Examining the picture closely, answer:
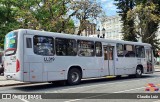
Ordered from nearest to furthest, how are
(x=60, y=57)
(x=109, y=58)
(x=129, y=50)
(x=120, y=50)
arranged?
1. (x=60, y=57)
2. (x=109, y=58)
3. (x=120, y=50)
4. (x=129, y=50)

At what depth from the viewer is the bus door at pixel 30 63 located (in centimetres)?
1448

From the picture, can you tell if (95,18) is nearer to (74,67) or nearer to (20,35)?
(74,67)

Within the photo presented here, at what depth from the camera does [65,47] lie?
1650 cm

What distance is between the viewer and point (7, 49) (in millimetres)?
15695

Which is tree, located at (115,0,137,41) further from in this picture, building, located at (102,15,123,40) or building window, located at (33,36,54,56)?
building, located at (102,15,123,40)

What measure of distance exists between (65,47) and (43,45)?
64.7 inches

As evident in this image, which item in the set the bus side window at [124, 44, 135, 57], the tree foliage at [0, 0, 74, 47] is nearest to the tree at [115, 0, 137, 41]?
the tree foliage at [0, 0, 74, 47]

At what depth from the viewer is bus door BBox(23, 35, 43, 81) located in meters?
14.5

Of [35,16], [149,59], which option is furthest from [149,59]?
[35,16]

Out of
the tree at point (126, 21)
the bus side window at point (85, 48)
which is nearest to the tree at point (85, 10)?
the bus side window at point (85, 48)

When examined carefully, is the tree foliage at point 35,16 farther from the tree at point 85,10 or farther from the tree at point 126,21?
the tree at point 126,21

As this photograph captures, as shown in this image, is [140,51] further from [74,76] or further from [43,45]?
[43,45]

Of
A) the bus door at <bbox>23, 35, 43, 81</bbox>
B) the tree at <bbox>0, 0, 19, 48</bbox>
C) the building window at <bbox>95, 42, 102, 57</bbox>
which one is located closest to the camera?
the bus door at <bbox>23, 35, 43, 81</bbox>

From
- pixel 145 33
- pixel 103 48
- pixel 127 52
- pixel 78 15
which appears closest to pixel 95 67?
pixel 103 48
